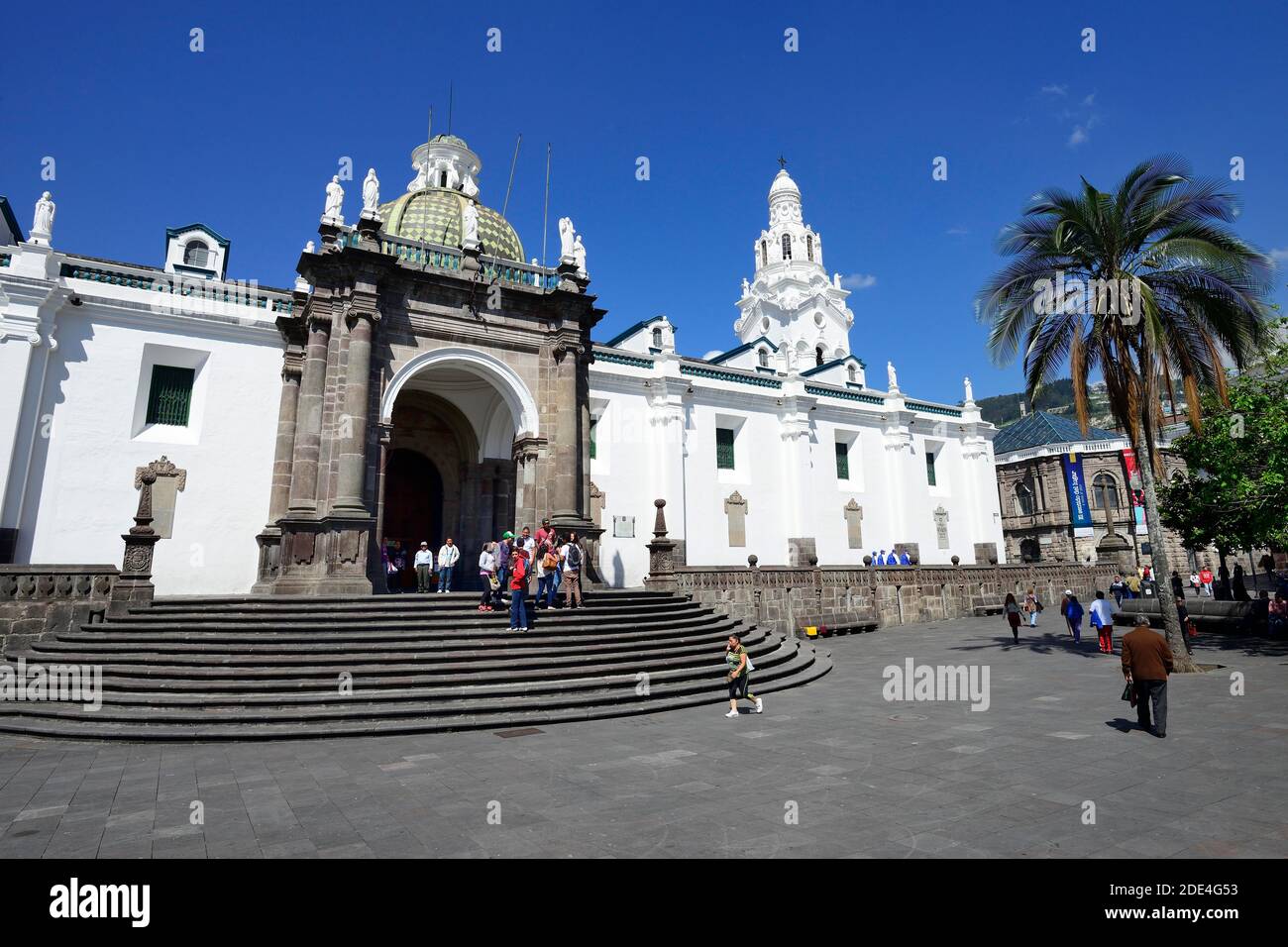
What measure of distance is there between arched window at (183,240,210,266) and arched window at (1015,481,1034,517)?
5339 centimetres

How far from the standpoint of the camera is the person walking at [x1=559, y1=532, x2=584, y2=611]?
48.2 ft

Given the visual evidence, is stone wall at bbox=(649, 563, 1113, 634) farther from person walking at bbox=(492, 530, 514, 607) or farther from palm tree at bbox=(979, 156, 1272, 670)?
Answer: palm tree at bbox=(979, 156, 1272, 670)

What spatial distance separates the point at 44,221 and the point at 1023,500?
5740cm

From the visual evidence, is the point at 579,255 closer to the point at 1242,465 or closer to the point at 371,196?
the point at 371,196

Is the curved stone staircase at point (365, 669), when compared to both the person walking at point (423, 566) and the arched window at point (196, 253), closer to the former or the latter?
the person walking at point (423, 566)

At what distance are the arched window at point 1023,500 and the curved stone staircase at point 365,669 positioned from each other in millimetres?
44875

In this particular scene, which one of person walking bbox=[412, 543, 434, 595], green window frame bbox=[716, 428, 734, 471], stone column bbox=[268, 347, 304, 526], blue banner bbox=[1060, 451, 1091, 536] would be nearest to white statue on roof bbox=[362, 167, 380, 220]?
stone column bbox=[268, 347, 304, 526]

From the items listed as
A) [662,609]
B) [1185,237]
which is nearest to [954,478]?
[1185,237]

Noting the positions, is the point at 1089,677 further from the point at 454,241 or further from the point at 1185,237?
the point at 454,241

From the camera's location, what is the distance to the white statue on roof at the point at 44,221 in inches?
691

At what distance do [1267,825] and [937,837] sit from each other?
8.51 ft

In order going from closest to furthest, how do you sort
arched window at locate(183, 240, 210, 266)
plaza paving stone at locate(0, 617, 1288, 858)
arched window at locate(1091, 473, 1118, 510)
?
plaza paving stone at locate(0, 617, 1288, 858) → arched window at locate(183, 240, 210, 266) → arched window at locate(1091, 473, 1118, 510)

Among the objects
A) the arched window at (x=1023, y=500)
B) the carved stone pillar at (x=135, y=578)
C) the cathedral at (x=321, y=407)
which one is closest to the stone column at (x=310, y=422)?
the cathedral at (x=321, y=407)

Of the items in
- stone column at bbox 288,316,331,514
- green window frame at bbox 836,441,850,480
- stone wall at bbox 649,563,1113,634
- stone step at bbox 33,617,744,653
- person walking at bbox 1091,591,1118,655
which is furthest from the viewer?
green window frame at bbox 836,441,850,480
